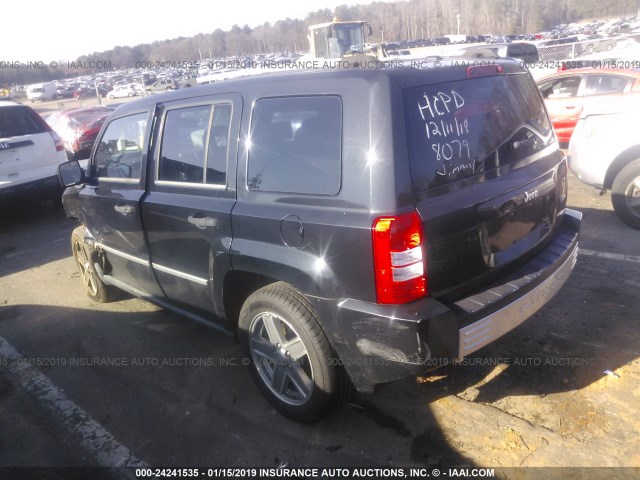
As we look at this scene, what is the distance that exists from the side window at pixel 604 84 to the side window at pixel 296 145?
8042 millimetres

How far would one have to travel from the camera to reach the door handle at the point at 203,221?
10.1 ft

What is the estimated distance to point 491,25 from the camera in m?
70.4

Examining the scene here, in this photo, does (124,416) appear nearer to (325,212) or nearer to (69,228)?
(325,212)

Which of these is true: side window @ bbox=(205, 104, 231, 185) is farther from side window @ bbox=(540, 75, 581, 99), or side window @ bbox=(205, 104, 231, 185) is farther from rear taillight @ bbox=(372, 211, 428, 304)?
side window @ bbox=(540, 75, 581, 99)

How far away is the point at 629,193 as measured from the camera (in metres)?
5.48

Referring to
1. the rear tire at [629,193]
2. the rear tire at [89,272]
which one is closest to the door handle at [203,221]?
the rear tire at [89,272]

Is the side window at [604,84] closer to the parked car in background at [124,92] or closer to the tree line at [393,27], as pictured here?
the parked car in background at [124,92]

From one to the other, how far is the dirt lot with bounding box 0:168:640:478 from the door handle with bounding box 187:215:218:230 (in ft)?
3.73

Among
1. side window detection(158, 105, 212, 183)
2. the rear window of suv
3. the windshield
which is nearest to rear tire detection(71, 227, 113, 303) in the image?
side window detection(158, 105, 212, 183)

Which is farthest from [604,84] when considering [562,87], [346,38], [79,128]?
[346,38]

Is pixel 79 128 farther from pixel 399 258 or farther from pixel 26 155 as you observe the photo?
pixel 399 258

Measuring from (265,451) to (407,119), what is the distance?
6.29 feet

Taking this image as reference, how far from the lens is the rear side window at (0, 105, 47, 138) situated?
25.5 feet

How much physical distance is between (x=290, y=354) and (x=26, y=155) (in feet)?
22.4
